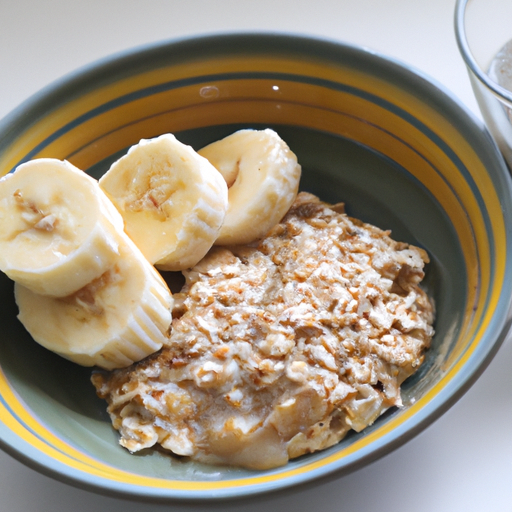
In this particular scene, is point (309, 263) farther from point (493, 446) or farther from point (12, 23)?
point (12, 23)

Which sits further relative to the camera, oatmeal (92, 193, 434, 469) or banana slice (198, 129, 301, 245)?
banana slice (198, 129, 301, 245)

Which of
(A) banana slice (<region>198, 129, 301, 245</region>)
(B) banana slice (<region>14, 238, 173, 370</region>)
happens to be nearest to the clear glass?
(A) banana slice (<region>198, 129, 301, 245</region>)

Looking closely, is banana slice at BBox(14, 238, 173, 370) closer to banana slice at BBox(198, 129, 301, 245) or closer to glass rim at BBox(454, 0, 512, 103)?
banana slice at BBox(198, 129, 301, 245)

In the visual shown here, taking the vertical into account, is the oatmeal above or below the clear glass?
below

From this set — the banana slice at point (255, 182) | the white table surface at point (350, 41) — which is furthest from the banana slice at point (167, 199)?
the white table surface at point (350, 41)

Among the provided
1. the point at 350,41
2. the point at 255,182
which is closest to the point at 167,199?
the point at 255,182

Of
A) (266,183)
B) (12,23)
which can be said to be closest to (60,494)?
(266,183)
